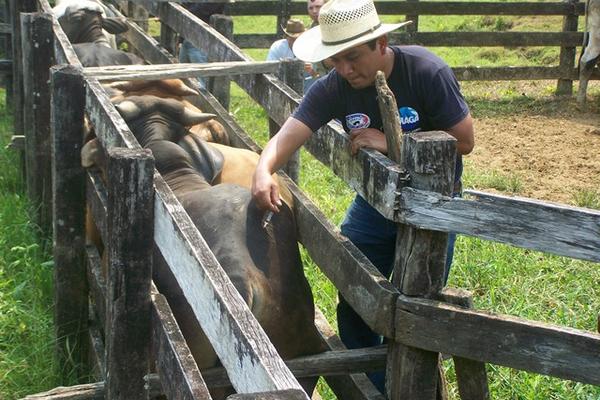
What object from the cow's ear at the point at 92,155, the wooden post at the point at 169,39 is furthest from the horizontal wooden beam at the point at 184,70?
the wooden post at the point at 169,39

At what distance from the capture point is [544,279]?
630 centimetres

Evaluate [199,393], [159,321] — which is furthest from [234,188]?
[199,393]

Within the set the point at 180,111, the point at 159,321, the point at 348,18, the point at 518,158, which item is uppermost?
the point at 348,18

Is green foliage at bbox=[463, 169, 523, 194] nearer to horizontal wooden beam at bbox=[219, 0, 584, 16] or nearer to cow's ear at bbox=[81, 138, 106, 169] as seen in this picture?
cow's ear at bbox=[81, 138, 106, 169]

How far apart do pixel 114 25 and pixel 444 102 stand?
609 cm

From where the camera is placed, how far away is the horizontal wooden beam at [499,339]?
127 inches

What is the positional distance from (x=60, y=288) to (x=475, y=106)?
861 cm

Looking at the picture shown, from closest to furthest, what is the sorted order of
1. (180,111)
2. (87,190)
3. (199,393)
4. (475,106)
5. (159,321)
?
(199,393)
(159,321)
(87,190)
(180,111)
(475,106)

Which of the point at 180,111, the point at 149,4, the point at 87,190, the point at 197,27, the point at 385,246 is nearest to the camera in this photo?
the point at 385,246

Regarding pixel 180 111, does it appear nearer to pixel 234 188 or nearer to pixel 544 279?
pixel 234 188

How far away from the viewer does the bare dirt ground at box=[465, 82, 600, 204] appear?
30.3 ft

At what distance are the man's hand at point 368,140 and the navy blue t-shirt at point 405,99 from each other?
0.66 ft

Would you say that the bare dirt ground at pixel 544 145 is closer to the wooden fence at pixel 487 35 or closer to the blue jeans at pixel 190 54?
the wooden fence at pixel 487 35

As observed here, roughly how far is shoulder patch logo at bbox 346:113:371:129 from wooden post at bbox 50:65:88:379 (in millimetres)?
1555
